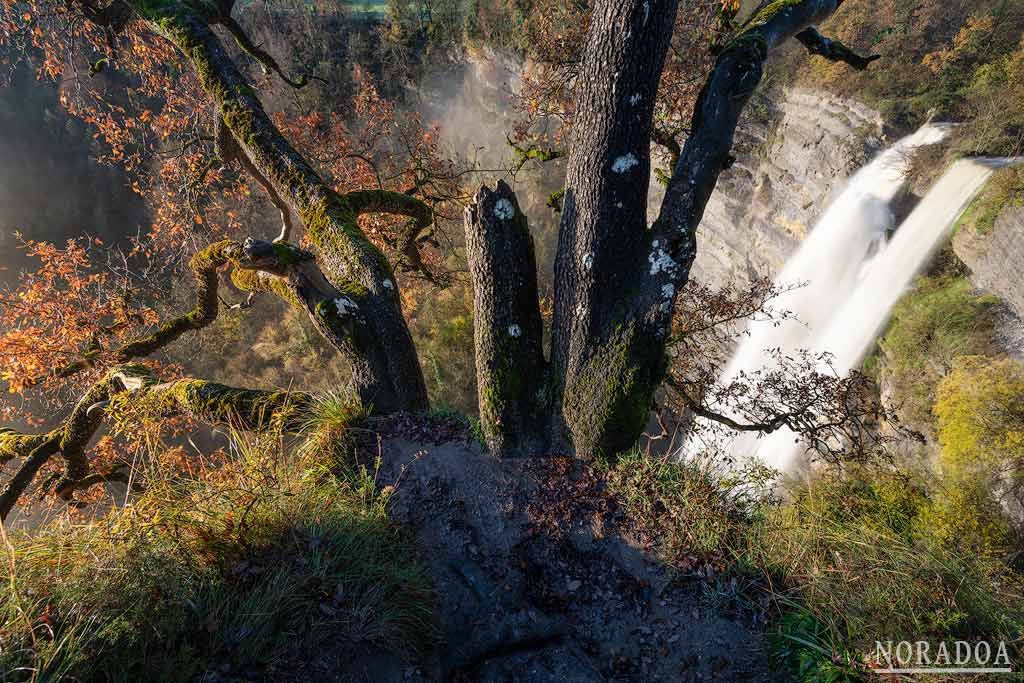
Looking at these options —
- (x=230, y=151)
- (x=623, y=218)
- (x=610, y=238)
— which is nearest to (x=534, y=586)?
(x=610, y=238)

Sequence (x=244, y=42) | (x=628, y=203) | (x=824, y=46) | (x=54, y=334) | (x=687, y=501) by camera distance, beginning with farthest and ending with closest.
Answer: (x=54, y=334), (x=244, y=42), (x=824, y=46), (x=687, y=501), (x=628, y=203)

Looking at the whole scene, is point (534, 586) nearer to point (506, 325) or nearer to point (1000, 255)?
point (506, 325)

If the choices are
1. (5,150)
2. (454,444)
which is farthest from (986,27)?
(5,150)

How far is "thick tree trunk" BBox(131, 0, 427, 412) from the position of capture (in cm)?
389

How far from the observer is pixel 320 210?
164 inches

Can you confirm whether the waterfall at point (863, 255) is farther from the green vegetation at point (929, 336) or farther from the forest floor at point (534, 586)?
the forest floor at point (534, 586)

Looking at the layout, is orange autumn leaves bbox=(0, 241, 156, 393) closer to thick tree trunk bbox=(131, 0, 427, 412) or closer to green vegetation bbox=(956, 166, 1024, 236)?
thick tree trunk bbox=(131, 0, 427, 412)

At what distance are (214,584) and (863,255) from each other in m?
14.6

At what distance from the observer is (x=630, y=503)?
335 centimetres

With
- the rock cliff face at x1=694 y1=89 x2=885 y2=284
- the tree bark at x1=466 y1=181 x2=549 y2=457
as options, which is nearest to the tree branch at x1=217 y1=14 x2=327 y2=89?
the tree bark at x1=466 y1=181 x2=549 y2=457

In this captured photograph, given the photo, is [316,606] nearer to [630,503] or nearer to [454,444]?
→ [454,444]

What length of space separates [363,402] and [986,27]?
16855 mm

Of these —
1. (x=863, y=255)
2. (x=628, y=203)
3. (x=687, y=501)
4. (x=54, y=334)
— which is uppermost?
(x=628, y=203)

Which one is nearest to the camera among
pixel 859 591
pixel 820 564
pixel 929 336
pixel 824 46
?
pixel 859 591
